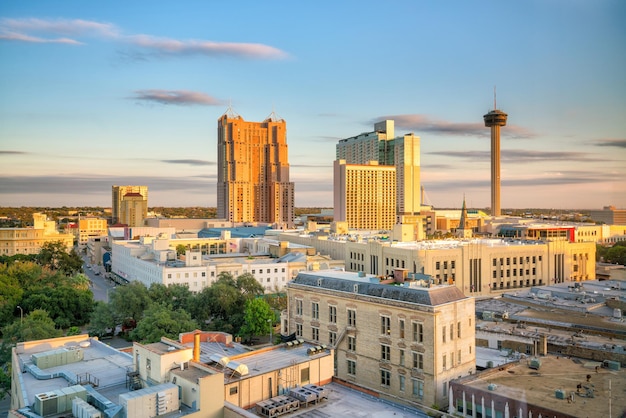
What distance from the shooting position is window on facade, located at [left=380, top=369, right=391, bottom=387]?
44.8 meters

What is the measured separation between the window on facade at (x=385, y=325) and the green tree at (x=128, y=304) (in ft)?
138

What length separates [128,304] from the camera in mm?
76938

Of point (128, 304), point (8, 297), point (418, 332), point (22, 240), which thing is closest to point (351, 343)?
point (418, 332)

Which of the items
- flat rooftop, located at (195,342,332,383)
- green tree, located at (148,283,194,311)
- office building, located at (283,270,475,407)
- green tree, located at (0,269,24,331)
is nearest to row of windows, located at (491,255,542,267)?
green tree, located at (148,283,194,311)

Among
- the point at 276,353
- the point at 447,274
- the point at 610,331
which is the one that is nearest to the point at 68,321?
the point at 276,353

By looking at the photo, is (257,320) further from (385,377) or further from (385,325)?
(385,325)

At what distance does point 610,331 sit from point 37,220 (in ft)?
574

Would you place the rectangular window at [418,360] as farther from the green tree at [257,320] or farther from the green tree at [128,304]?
the green tree at [128,304]

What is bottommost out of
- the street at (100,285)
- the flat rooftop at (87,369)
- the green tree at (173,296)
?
the street at (100,285)

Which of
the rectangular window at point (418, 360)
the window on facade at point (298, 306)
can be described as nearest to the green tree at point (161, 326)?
the window on facade at point (298, 306)

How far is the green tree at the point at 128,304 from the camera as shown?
76.5m

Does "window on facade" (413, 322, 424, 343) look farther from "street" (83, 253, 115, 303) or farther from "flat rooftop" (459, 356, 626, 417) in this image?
"street" (83, 253, 115, 303)

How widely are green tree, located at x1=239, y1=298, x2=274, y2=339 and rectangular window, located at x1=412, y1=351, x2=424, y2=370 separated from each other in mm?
30708

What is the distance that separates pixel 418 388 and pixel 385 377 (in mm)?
3310
